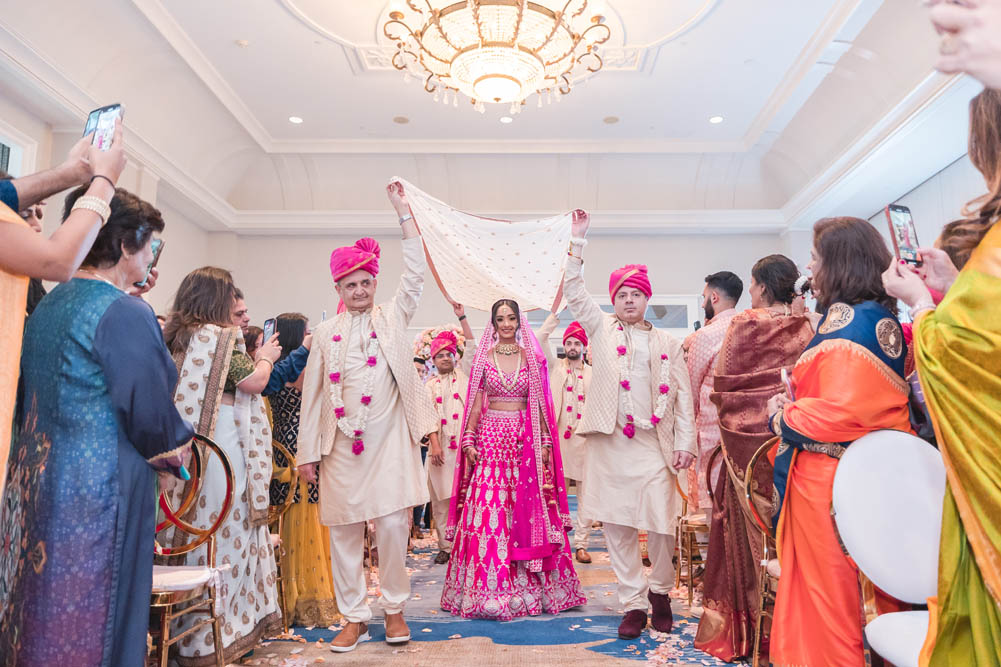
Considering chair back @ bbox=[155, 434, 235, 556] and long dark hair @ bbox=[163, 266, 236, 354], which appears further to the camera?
long dark hair @ bbox=[163, 266, 236, 354]

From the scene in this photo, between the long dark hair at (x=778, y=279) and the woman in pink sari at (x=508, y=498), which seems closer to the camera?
the long dark hair at (x=778, y=279)

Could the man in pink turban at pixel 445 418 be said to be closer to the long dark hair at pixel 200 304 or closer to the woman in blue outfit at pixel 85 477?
the long dark hair at pixel 200 304

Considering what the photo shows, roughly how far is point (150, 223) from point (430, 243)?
2105 millimetres

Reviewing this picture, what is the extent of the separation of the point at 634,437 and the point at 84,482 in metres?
2.53

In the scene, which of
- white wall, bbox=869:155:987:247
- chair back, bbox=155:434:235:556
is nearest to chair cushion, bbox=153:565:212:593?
chair back, bbox=155:434:235:556

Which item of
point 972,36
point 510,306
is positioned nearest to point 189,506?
point 510,306

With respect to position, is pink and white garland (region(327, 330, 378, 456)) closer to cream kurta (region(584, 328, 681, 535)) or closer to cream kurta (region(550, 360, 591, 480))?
cream kurta (region(584, 328, 681, 535))

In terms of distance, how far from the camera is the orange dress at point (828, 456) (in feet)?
6.23

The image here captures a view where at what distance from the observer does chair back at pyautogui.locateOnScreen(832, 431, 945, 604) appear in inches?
62.9

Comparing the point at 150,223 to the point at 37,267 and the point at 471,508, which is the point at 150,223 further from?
the point at 471,508

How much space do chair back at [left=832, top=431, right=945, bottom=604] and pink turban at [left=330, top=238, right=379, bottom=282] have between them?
237cm

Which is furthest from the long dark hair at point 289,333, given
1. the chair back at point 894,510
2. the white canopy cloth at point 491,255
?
the chair back at point 894,510

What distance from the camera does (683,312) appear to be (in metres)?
10.2

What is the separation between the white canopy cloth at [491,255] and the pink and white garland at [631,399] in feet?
1.95
